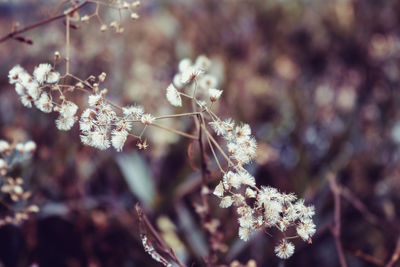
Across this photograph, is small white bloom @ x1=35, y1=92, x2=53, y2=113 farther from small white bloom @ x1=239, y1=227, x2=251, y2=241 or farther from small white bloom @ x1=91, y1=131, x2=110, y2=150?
small white bloom @ x1=239, y1=227, x2=251, y2=241

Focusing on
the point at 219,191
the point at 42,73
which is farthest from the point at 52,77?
the point at 219,191

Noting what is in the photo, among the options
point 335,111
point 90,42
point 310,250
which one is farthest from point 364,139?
point 90,42

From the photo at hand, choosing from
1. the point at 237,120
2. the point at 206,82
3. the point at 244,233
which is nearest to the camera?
the point at 244,233

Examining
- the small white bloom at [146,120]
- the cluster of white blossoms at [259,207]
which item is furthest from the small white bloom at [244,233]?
the small white bloom at [146,120]

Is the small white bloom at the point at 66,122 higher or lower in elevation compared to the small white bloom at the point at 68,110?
lower

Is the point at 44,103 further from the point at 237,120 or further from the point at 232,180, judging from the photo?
the point at 237,120

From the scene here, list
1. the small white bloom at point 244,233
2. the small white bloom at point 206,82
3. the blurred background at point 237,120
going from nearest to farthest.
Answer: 1. the small white bloom at point 244,233
2. the small white bloom at point 206,82
3. the blurred background at point 237,120

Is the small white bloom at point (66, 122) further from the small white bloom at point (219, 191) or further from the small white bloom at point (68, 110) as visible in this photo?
the small white bloom at point (219, 191)

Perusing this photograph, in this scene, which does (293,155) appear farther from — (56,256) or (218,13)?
(218,13)

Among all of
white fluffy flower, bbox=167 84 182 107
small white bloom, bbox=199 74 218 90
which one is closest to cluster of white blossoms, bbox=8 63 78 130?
white fluffy flower, bbox=167 84 182 107
